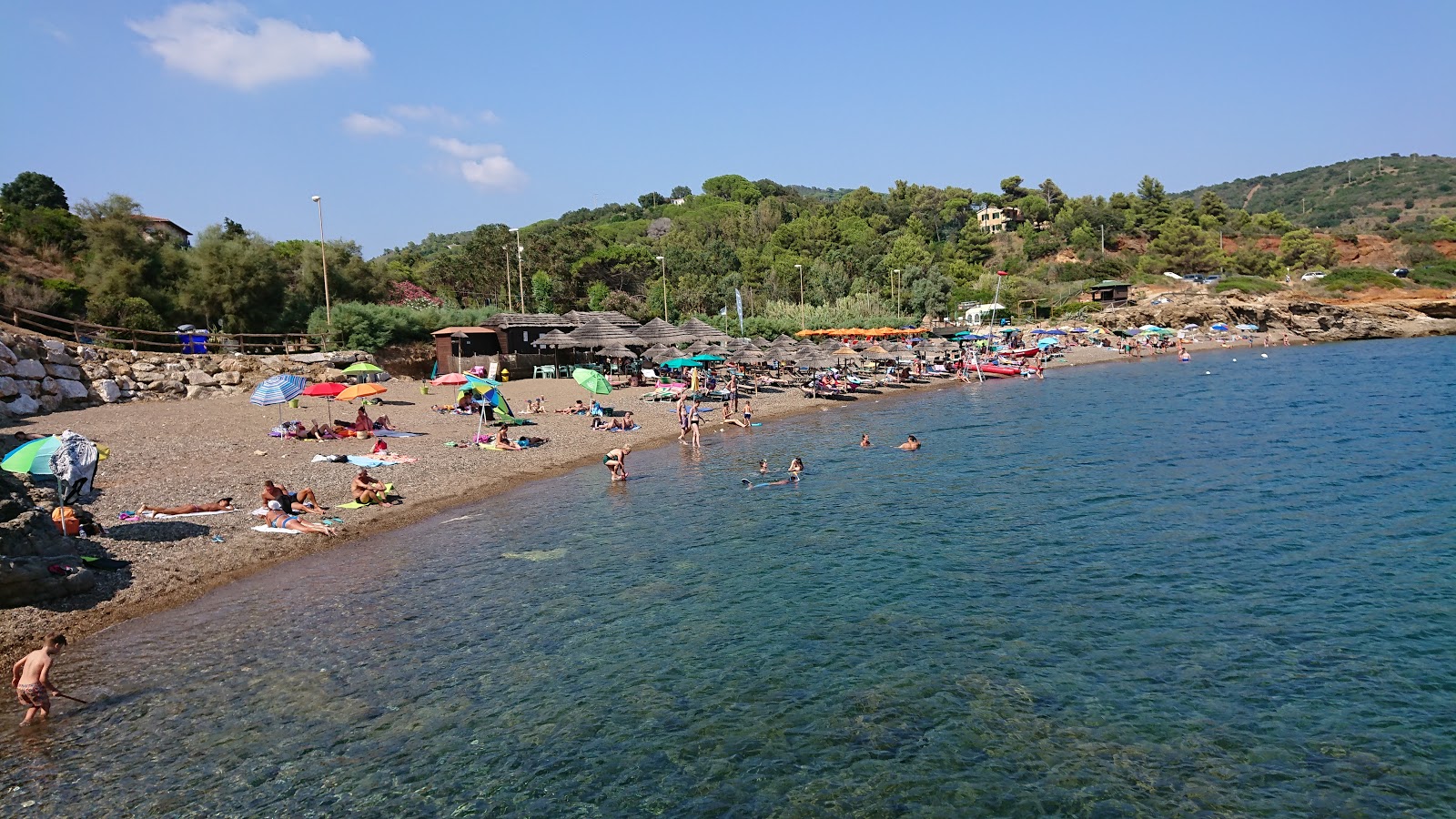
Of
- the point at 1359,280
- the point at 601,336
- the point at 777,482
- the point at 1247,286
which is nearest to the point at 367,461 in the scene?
the point at 777,482

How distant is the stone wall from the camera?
23875 millimetres

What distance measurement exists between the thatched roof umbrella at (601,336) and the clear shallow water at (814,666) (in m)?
19.4

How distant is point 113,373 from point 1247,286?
95.1 metres

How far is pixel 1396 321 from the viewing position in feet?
261

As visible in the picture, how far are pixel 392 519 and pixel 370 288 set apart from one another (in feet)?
124

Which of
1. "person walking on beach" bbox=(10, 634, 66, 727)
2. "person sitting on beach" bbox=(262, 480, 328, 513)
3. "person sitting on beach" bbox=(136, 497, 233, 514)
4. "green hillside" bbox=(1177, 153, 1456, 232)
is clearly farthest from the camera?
"green hillside" bbox=(1177, 153, 1456, 232)

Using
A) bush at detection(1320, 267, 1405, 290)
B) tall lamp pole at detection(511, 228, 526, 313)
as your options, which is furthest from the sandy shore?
bush at detection(1320, 267, 1405, 290)

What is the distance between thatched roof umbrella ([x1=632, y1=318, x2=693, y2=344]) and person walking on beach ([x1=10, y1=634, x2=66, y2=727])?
31.8m

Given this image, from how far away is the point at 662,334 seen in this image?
4153 cm

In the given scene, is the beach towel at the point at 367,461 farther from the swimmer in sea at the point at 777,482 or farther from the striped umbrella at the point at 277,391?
the swimmer in sea at the point at 777,482

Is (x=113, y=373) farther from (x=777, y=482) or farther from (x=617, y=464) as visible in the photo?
(x=777, y=482)

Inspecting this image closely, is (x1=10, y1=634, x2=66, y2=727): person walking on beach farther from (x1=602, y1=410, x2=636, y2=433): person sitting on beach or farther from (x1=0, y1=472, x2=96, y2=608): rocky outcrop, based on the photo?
(x1=602, y1=410, x2=636, y2=433): person sitting on beach

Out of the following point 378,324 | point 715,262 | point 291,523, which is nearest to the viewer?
point 291,523

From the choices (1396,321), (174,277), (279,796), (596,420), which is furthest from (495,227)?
(1396,321)
